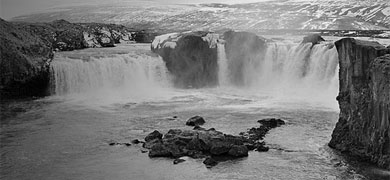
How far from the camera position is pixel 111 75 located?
40969 mm

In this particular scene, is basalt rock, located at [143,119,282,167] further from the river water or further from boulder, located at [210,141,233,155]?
the river water

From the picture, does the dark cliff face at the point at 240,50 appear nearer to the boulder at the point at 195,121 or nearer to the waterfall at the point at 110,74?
the waterfall at the point at 110,74

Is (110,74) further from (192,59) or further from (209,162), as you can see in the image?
(209,162)

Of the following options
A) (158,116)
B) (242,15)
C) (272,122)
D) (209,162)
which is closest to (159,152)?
(209,162)

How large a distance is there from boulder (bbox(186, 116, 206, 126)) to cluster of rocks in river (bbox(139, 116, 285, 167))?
3506 mm

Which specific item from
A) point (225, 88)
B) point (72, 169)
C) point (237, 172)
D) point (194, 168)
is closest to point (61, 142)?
point (72, 169)

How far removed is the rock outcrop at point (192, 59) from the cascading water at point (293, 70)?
99cm

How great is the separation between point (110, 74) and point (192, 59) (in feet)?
26.1

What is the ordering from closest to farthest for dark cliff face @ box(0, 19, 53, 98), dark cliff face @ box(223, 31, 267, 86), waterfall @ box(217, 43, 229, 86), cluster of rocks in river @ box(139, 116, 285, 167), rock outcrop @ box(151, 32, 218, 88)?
cluster of rocks in river @ box(139, 116, 285, 167) < dark cliff face @ box(0, 19, 53, 98) < dark cliff face @ box(223, 31, 267, 86) < rock outcrop @ box(151, 32, 218, 88) < waterfall @ box(217, 43, 229, 86)

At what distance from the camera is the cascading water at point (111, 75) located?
38719mm

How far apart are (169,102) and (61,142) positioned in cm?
1259

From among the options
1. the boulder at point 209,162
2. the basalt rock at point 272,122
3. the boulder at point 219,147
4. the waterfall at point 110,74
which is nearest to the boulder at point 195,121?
the basalt rock at point 272,122

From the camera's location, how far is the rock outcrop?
43.8 meters

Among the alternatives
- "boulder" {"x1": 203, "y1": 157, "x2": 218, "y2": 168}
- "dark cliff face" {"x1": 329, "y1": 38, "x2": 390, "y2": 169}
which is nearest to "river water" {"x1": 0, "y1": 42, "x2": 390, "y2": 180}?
"boulder" {"x1": 203, "y1": 157, "x2": 218, "y2": 168}
